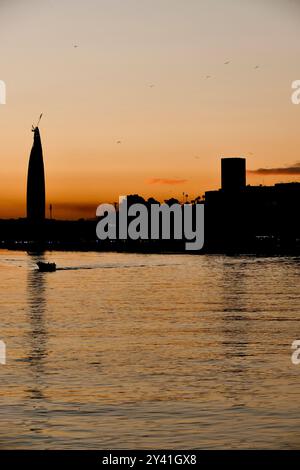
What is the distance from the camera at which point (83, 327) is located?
6397cm

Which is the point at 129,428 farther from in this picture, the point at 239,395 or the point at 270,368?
the point at 270,368

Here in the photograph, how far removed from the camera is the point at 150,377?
41469 millimetres

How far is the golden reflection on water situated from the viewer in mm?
30938

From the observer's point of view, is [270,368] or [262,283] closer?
[270,368]

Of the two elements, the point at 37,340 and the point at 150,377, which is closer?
the point at 150,377

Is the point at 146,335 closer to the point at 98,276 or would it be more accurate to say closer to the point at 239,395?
the point at 239,395

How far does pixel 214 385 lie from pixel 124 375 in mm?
4359

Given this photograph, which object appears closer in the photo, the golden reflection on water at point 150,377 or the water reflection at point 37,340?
the golden reflection on water at point 150,377

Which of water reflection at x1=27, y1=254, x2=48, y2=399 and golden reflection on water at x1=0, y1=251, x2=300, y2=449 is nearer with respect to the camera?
golden reflection on water at x1=0, y1=251, x2=300, y2=449

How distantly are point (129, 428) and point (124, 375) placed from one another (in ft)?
33.6

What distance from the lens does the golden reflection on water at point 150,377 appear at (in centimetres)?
3094
